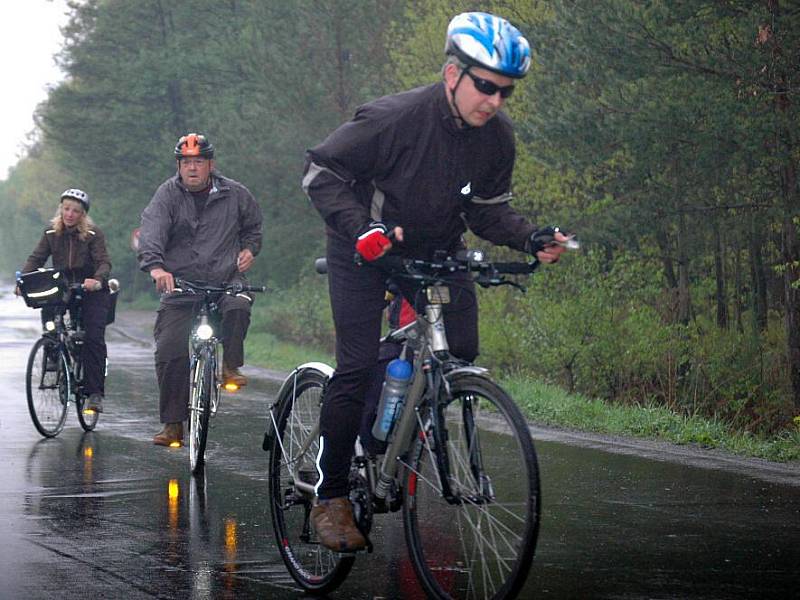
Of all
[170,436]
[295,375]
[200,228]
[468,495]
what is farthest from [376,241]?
[170,436]

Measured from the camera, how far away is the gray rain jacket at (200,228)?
31.9 ft

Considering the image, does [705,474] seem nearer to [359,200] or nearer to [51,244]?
[359,200]

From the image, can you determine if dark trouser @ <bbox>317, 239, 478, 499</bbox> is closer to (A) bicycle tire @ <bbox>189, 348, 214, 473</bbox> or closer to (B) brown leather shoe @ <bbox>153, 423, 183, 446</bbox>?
(A) bicycle tire @ <bbox>189, 348, 214, 473</bbox>

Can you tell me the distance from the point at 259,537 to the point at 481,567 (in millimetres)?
2319

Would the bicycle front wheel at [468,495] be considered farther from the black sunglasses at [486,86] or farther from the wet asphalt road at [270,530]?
the black sunglasses at [486,86]

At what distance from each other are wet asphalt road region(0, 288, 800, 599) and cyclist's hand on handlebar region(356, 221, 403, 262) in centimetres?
145

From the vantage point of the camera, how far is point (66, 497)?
336 inches

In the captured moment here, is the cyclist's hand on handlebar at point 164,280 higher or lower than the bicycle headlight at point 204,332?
higher

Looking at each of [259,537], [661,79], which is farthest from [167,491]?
[661,79]

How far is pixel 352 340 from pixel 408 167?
2.28 feet

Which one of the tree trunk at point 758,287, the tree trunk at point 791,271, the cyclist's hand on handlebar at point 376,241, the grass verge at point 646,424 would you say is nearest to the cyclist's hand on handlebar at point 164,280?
the grass verge at point 646,424

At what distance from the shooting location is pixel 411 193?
558cm

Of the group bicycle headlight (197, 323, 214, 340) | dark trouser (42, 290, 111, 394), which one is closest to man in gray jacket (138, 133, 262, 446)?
bicycle headlight (197, 323, 214, 340)

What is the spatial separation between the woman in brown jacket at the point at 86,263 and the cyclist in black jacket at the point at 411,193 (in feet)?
21.2
